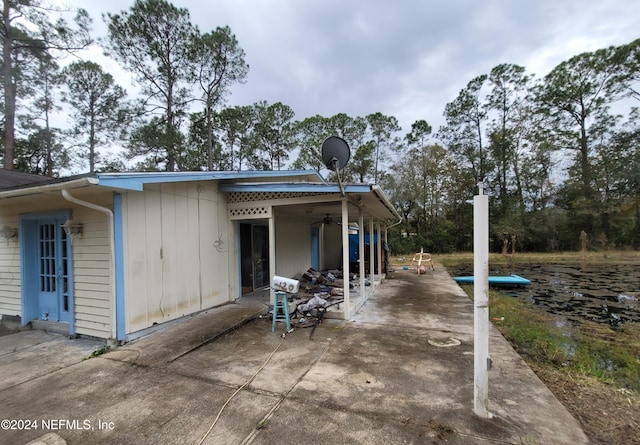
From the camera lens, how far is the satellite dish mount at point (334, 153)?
4012mm

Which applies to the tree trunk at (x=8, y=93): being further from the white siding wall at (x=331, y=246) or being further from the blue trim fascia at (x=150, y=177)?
the white siding wall at (x=331, y=246)

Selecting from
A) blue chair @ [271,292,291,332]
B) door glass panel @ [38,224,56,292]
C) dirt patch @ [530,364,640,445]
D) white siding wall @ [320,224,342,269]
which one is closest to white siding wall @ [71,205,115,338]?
door glass panel @ [38,224,56,292]

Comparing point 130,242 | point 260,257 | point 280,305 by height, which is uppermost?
point 130,242

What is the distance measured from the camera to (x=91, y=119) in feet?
52.2

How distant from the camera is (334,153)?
409cm

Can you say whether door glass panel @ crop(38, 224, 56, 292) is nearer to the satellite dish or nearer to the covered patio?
the covered patio

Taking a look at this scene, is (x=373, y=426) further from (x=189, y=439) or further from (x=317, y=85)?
(x=317, y=85)

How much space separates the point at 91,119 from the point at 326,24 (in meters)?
15.2

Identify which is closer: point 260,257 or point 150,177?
point 150,177

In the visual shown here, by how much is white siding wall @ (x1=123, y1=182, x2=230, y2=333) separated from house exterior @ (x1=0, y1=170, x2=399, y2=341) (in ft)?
0.05

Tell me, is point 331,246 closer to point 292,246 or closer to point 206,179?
point 292,246

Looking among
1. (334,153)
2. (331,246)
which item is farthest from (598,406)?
(331,246)

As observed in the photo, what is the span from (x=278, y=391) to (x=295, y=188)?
10.4 feet

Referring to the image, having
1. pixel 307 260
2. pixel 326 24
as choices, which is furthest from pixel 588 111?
pixel 307 260
